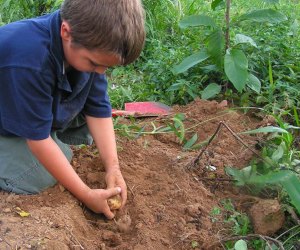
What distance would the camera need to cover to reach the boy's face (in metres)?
1.61

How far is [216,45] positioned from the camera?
2.65 metres

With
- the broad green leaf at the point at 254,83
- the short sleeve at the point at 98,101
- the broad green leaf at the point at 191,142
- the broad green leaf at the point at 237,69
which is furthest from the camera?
the broad green leaf at the point at 254,83

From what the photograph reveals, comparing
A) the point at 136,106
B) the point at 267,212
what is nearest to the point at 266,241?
the point at 267,212

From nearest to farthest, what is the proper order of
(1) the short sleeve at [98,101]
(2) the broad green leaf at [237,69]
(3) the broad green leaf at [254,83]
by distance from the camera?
1. (1) the short sleeve at [98,101]
2. (2) the broad green leaf at [237,69]
3. (3) the broad green leaf at [254,83]

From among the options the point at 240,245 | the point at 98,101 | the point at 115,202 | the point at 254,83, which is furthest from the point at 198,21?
the point at 240,245

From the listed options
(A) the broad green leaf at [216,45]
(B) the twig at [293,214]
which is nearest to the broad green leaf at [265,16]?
(A) the broad green leaf at [216,45]

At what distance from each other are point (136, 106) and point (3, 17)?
1.44 meters

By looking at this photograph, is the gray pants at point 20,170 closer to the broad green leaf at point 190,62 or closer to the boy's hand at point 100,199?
the boy's hand at point 100,199

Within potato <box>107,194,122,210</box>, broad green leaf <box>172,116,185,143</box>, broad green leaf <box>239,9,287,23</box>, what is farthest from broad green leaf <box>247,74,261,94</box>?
potato <box>107,194,122,210</box>

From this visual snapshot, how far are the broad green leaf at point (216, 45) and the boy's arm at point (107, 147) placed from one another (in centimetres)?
82

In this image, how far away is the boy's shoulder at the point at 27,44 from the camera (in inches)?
64.9

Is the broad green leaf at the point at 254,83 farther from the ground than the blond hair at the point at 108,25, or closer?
closer

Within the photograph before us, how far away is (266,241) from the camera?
1.65m

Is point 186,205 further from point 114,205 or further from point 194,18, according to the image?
point 194,18
